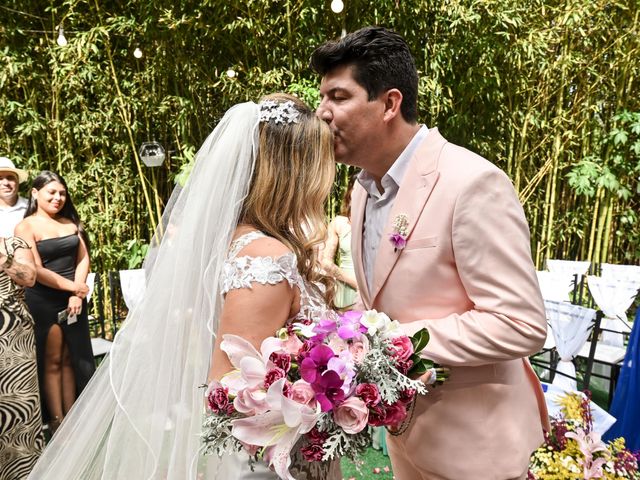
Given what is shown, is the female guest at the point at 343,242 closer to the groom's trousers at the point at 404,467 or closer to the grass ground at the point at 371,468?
the grass ground at the point at 371,468

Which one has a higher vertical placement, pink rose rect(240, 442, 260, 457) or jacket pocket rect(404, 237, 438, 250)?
jacket pocket rect(404, 237, 438, 250)

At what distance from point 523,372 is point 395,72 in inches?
38.3

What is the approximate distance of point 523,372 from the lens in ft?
4.96

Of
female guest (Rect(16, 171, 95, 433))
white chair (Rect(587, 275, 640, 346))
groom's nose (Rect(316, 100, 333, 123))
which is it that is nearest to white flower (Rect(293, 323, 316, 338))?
groom's nose (Rect(316, 100, 333, 123))

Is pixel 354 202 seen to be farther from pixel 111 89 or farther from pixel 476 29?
pixel 111 89

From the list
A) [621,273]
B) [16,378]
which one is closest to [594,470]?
[16,378]

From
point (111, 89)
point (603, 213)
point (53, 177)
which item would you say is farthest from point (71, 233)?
point (603, 213)

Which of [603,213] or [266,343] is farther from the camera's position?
[603,213]

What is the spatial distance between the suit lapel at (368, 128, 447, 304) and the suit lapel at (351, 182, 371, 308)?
0.38 ft

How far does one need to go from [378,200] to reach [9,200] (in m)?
3.66

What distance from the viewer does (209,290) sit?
1393mm

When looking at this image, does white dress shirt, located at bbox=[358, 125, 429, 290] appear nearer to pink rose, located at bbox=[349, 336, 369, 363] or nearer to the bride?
the bride

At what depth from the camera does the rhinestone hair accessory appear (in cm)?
139

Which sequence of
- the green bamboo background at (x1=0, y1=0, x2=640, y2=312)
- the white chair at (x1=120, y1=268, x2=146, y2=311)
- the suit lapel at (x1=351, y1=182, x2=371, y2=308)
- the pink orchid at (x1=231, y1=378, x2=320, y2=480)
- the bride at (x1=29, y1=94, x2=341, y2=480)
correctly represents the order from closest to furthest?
the pink orchid at (x1=231, y1=378, x2=320, y2=480)
the bride at (x1=29, y1=94, x2=341, y2=480)
the suit lapel at (x1=351, y1=182, x2=371, y2=308)
the white chair at (x1=120, y1=268, x2=146, y2=311)
the green bamboo background at (x1=0, y1=0, x2=640, y2=312)
